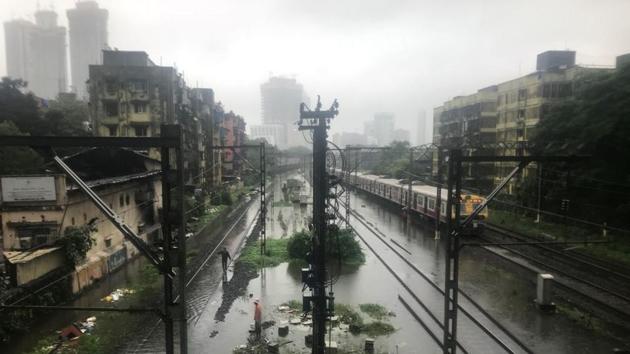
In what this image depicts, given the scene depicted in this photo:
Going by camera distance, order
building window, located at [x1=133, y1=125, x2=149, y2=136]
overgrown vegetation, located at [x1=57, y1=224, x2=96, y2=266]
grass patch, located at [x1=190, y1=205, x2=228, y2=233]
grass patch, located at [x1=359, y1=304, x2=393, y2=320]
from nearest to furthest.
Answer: grass patch, located at [x1=359, y1=304, x2=393, y2=320]
overgrown vegetation, located at [x1=57, y1=224, x2=96, y2=266]
grass patch, located at [x1=190, y1=205, x2=228, y2=233]
building window, located at [x1=133, y1=125, x2=149, y2=136]

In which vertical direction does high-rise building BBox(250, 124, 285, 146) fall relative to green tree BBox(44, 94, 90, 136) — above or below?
above

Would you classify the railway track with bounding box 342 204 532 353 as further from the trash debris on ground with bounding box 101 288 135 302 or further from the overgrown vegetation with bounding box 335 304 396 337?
the trash debris on ground with bounding box 101 288 135 302

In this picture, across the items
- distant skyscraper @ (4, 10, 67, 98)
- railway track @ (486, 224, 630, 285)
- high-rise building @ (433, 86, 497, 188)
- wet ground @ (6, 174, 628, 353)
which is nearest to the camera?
wet ground @ (6, 174, 628, 353)

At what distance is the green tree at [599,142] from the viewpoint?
69.9 ft

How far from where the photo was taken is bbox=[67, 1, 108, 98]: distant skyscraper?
16025 cm

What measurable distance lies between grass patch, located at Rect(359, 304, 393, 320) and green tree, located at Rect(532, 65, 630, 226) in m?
11.6

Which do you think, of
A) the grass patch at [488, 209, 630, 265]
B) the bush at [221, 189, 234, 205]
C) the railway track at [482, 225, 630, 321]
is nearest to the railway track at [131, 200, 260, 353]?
the bush at [221, 189, 234, 205]

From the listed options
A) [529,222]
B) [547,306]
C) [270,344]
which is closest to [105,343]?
[270,344]

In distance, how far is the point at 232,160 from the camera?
5803cm

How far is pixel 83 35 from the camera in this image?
533 feet

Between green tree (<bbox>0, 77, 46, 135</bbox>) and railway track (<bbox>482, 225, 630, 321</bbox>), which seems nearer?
railway track (<bbox>482, 225, 630, 321</bbox>)

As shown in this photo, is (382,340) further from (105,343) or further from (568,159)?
(105,343)

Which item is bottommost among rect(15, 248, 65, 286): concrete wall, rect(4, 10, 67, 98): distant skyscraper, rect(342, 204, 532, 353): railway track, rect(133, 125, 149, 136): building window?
rect(342, 204, 532, 353): railway track

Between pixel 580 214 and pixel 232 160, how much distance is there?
43.9 m
